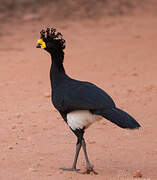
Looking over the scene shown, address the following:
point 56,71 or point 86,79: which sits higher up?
point 86,79

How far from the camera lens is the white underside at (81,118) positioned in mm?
5594

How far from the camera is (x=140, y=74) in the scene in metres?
11.0

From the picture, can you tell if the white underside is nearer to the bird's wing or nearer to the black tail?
the bird's wing

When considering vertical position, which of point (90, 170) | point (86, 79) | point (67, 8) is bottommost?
point (90, 170)

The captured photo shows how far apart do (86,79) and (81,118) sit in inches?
200

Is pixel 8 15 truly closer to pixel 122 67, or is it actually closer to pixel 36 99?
pixel 122 67

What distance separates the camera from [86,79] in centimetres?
1066

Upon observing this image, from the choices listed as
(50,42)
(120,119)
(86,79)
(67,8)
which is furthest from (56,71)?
(67,8)

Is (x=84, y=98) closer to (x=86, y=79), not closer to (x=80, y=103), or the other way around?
(x=80, y=103)

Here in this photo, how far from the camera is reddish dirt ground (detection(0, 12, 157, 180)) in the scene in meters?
6.11

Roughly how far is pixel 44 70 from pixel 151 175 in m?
5.73

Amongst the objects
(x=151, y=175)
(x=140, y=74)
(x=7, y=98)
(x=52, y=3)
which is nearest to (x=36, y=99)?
(x=7, y=98)

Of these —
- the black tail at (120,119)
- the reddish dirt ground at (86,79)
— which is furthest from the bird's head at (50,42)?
the reddish dirt ground at (86,79)

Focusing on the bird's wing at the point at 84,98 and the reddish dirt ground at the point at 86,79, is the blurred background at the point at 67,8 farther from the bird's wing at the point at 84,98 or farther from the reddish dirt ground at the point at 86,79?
the bird's wing at the point at 84,98
